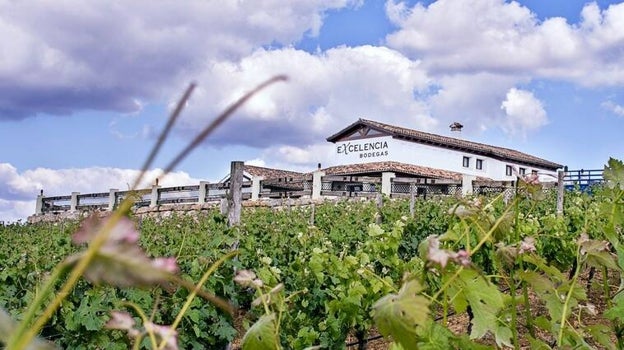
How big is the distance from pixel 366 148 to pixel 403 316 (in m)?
44.1

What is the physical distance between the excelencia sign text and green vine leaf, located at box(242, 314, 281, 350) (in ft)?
139

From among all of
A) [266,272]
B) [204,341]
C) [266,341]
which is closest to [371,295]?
[266,272]

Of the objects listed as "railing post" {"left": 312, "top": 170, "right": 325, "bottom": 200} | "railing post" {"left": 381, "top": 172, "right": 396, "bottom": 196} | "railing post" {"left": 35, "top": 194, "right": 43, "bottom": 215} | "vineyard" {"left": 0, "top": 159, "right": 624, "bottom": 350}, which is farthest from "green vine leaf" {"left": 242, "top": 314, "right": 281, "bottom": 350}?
"railing post" {"left": 35, "top": 194, "right": 43, "bottom": 215}

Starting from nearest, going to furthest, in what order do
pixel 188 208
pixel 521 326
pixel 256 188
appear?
pixel 521 326
pixel 256 188
pixel 188 208

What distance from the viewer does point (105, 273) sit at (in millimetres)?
415

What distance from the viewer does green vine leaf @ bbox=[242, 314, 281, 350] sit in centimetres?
129

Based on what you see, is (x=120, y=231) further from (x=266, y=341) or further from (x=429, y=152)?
(x=429, y=152)

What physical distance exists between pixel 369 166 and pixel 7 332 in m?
43.2

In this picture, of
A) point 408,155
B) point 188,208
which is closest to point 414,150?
point 408,155

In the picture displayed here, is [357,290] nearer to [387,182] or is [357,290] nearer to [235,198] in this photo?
[235,198]

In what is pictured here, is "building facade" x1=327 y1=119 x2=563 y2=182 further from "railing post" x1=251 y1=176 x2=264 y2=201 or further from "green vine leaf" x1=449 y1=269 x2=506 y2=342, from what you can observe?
"green vine leaf" x1=449 y1=269 x2=506 y2=342

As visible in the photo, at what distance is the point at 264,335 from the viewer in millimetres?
1293

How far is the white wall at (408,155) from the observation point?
143 ft

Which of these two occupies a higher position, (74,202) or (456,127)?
(456,127)
